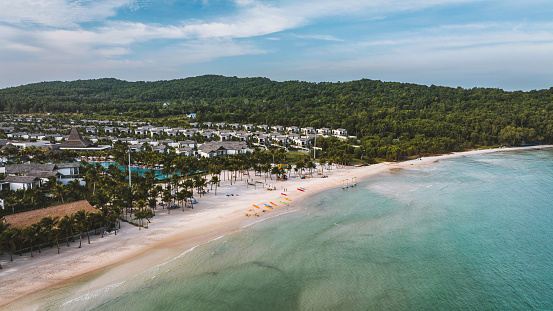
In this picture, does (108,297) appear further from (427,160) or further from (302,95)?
(302,95)

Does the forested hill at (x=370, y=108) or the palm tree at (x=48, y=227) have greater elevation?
the forested hill at (x=370, y=108)

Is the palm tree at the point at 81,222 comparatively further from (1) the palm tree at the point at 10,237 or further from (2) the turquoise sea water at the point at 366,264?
(2) the turquoise sea water at the point at 366,264

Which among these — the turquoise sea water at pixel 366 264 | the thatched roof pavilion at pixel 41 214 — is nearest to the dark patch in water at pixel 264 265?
the turquoise sea water at pixel 366 264

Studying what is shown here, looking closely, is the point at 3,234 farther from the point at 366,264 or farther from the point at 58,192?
the point at 366,264

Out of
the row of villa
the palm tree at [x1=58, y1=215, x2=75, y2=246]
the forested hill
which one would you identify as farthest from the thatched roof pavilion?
the forested hill

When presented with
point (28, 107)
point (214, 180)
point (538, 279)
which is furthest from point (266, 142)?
point (28, 107)
